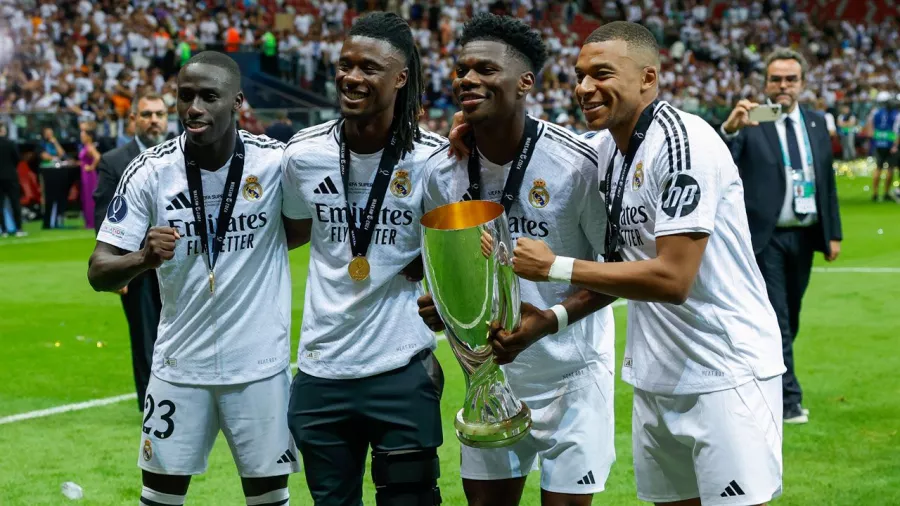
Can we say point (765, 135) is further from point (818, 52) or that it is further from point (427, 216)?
point (818, 52)

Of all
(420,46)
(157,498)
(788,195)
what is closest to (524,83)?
(157,498)

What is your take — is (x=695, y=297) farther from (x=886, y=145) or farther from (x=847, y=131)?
(x=847, y=131)

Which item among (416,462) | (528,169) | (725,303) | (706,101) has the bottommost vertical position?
(706,101)

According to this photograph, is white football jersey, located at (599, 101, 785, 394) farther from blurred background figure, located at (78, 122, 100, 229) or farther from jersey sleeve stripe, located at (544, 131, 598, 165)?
blurred background figure, located at (78, 122, 100, 229)

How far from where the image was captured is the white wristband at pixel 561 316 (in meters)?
3.77

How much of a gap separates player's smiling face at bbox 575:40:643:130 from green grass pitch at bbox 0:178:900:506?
286 cm

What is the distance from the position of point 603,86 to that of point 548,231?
0.60 m

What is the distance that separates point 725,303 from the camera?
3678 mm

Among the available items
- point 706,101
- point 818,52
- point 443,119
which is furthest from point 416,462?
point 818,52

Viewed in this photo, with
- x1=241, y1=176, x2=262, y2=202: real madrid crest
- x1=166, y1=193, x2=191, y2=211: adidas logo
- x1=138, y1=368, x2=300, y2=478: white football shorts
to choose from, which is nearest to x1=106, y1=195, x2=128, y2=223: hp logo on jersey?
x1=166, y1=193, x2=191, y2=211: adidas logo

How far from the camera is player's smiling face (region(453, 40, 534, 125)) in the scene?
12.8ft

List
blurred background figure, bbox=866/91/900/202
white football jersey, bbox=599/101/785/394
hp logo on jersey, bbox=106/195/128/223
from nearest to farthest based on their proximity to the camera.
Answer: white football jersey, bbox=599/101/785/394 → hp logo on jersey, bbox=106/195/128/223 → blurred background figure, bbox=866/91/900/202

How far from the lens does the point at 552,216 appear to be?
4.05 m

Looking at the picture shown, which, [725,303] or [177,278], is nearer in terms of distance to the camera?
[725,303]
